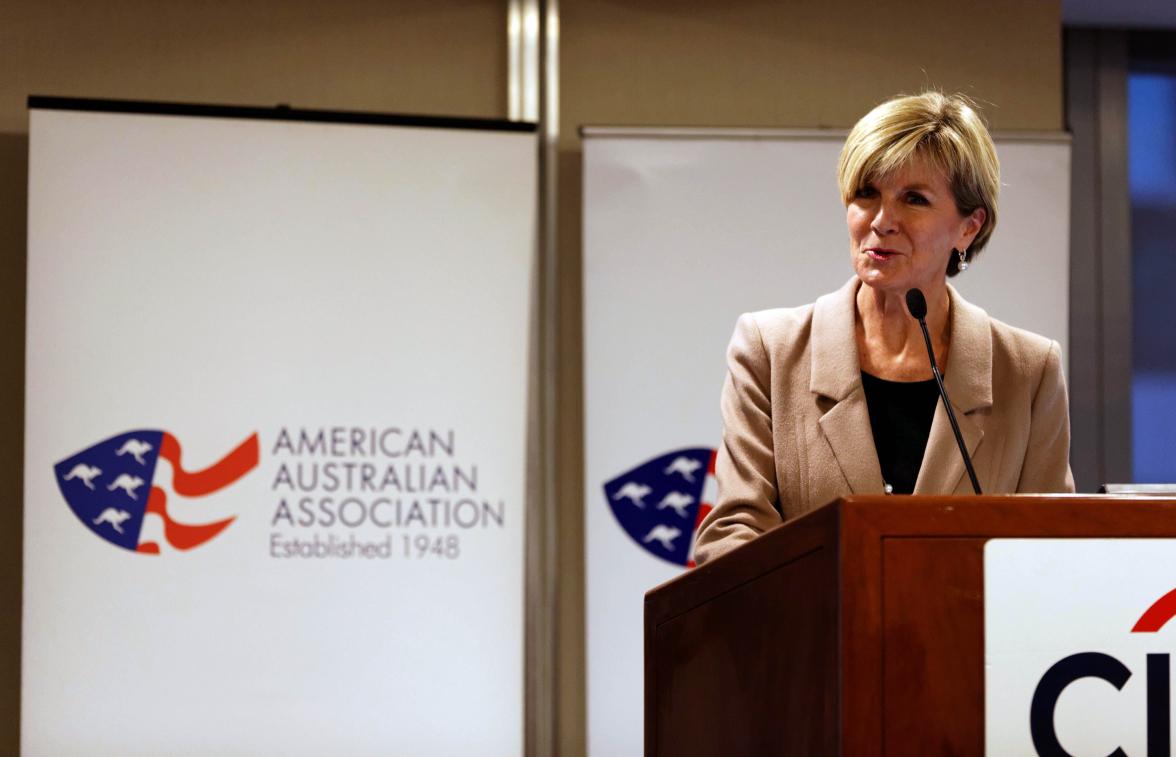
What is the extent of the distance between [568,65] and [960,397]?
3.19 m

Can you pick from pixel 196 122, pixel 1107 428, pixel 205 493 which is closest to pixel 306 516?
pixel 205 493

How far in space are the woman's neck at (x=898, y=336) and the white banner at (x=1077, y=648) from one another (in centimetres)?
78

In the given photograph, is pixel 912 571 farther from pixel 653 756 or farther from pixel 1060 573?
pixel 653 756

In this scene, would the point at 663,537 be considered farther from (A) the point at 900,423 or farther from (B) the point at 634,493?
(A) the point at 900,423

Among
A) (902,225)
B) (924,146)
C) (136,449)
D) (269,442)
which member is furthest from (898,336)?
(136,449)

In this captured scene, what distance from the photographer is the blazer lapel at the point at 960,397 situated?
203 cm

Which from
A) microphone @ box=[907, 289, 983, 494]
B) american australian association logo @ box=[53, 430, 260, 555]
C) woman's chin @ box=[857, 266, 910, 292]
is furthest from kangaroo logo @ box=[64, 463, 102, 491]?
microphone @ box=[907, 289, 983, 494]

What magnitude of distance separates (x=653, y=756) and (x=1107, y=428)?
383 cm

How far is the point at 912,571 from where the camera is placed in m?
1.36

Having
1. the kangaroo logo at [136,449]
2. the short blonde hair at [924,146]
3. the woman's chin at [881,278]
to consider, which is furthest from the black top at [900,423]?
the kangaroo logo at [136,449]

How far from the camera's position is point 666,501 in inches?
179

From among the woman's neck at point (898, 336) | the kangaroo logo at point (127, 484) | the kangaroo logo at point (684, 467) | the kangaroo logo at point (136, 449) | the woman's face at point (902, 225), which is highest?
the woman's face at point (902, 225)

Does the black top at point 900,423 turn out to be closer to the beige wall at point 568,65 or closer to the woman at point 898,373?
the woman at point 898,373

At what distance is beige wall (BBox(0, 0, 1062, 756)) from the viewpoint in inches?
190
